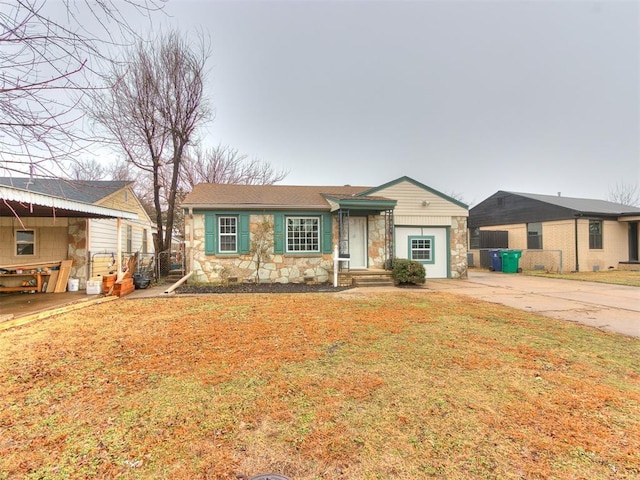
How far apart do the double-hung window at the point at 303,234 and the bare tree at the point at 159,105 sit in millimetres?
5835

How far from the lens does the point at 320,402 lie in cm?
260

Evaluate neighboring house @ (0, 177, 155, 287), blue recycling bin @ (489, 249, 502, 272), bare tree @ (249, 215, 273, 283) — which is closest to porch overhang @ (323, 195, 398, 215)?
bare tree @ (249, 215, 273, 283)

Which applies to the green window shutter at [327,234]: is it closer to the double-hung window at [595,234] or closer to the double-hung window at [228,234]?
the double-hung window at [228,234]

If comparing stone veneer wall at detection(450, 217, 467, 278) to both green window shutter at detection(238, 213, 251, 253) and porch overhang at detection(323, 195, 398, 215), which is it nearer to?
porch overhang at detection(323, 195, 398, 215)

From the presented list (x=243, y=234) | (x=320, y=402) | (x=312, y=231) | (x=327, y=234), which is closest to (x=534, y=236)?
(x=327, y=234)

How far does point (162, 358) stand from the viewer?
12.1 feet

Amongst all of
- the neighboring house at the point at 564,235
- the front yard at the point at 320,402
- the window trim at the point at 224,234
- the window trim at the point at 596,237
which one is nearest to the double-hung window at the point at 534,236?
the neighboring house at the point at 564,235

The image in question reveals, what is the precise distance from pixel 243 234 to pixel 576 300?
10.2 metres

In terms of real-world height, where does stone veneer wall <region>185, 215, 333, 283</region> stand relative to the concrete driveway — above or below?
above

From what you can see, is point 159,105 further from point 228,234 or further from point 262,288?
point 262,288

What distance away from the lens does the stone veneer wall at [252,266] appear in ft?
34.7

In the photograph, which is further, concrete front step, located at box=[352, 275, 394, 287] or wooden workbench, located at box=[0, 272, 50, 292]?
concrete front step, located at box=[352, 275, 394, 287]

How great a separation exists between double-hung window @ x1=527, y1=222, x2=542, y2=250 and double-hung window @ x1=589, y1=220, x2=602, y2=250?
225 cm

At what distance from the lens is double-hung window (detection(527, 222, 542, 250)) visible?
1700 centimetres
